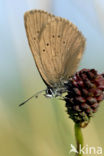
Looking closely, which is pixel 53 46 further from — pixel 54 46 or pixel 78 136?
pixel 78 136

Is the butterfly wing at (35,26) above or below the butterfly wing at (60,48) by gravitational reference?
above

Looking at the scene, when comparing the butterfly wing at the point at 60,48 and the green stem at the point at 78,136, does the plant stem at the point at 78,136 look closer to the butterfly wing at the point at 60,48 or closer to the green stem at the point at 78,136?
the green stem at the point at 78,136

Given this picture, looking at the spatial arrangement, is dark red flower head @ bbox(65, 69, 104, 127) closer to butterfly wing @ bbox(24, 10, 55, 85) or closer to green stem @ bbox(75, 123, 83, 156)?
green stem @ bbox(75, 123, 83, 156)

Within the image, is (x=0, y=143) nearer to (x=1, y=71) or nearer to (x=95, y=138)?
(x=95, y=138)

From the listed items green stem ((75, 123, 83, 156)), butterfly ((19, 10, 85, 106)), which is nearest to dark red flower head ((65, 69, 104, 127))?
green stem ((75, 123, 83, 156))

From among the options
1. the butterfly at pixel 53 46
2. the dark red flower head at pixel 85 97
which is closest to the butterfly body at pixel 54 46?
the butterfly at pixel 53 46

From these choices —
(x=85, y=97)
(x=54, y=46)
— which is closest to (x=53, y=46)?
(x=54, y=46)
